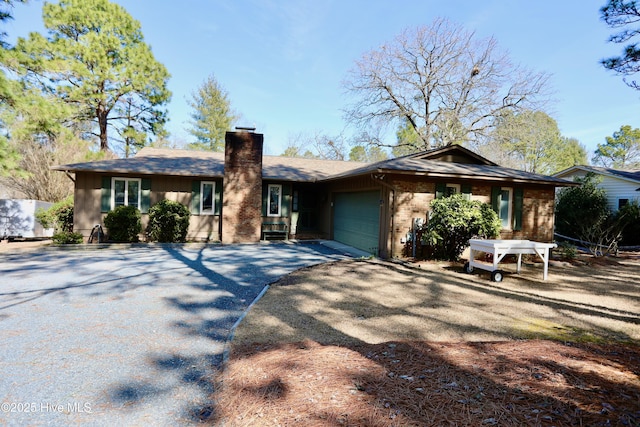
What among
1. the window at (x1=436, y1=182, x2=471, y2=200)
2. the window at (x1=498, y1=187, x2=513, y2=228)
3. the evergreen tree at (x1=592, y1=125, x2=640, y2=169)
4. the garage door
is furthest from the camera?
the evergreen tree at (x1=592, y1=125, x2=640, y2=169)

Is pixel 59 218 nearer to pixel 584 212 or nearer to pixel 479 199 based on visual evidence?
pixel 479 199

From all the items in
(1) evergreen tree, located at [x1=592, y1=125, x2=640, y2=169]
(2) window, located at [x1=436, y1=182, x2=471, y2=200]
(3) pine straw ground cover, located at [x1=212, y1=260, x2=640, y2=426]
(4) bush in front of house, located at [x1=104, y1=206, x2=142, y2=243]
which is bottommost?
(3) pine straw ground cover, located at [x1=212, y1=260, x2=640, y2=426]

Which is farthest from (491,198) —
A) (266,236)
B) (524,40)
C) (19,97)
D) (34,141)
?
(34,141)

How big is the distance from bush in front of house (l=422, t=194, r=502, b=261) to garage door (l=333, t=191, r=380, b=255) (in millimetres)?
1790

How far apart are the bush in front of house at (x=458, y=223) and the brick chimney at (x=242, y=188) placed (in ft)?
22.2

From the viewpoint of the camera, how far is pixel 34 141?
18.0m

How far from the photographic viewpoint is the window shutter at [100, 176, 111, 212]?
1247 cm

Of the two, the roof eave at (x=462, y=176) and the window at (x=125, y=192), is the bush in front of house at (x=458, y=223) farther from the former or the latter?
the window at (x=125, y=192)

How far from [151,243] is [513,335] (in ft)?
38.1

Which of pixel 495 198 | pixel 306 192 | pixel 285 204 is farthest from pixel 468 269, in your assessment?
pixel 306 192

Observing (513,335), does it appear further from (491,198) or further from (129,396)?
(491,198)

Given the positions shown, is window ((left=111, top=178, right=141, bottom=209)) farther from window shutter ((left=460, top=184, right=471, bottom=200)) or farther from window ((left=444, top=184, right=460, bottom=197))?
window shutter ((left=460, top=184, right=471, bottom=200))

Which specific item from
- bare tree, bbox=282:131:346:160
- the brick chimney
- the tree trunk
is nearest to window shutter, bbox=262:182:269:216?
the brick chimney

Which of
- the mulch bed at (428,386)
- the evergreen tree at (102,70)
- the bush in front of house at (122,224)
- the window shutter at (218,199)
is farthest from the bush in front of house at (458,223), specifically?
the evergreen tree at (102,70)
